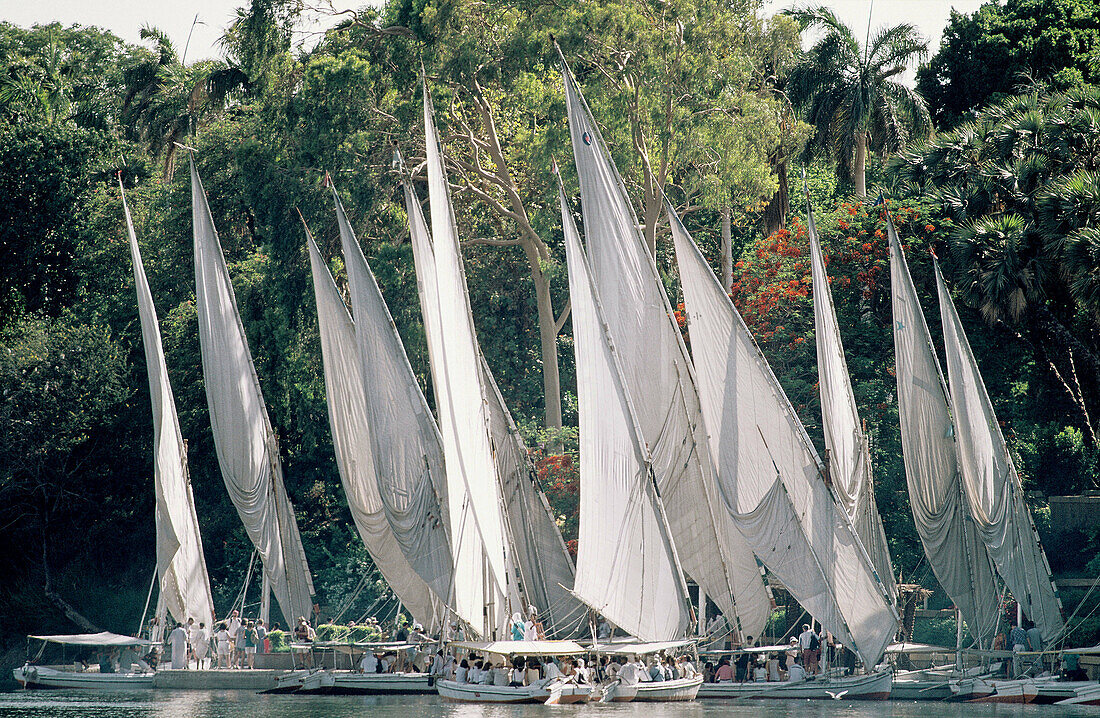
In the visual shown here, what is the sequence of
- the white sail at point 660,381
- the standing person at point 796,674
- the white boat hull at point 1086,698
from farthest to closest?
the white sail at point 660,381
the standing person at point 796,674
the white boat hull at point 1086,698

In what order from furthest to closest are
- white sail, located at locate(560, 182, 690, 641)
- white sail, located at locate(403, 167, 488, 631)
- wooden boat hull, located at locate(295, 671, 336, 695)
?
wooden boat hull, located at locate(295, 671, 336, 695) < white sail, located at locate(403, 167, 488, 631) < white sail, located at locate(560, 182, 690, 641)

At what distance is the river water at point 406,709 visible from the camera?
30.6m

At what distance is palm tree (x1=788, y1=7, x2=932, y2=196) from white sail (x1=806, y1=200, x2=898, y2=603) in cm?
Answer: 2111

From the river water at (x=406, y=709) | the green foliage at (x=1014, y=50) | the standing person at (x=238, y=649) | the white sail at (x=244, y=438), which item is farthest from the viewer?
the green foliage at (x=1014, y=50)

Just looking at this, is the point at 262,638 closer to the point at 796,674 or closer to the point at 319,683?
the point at 319,683

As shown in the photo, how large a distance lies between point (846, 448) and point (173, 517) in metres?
19.3

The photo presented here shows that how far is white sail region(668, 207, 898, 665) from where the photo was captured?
113 ft

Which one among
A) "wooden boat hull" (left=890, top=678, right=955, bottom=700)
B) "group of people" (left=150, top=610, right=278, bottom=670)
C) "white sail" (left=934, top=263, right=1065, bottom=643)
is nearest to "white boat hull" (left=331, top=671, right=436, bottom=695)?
"group of people" (left=150, top=610, right=278, bottom=670)

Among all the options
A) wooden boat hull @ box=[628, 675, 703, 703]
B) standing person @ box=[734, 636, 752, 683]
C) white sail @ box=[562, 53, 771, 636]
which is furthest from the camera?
white sail @ box=[562, 53, 771, 636]

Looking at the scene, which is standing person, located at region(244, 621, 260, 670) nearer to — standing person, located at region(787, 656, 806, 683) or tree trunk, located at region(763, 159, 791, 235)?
standing person, located at region(787, 656, 806, 683)

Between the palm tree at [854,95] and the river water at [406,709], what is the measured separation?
3021cm

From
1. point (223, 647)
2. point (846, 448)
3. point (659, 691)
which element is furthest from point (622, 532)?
point (223, 647)

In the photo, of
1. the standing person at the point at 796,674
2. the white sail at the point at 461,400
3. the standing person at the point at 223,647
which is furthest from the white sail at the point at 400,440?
the standing person at the point at 796,674

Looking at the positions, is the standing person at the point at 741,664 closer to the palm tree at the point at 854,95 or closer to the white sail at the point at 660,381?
the white sail at the point at 660,381
